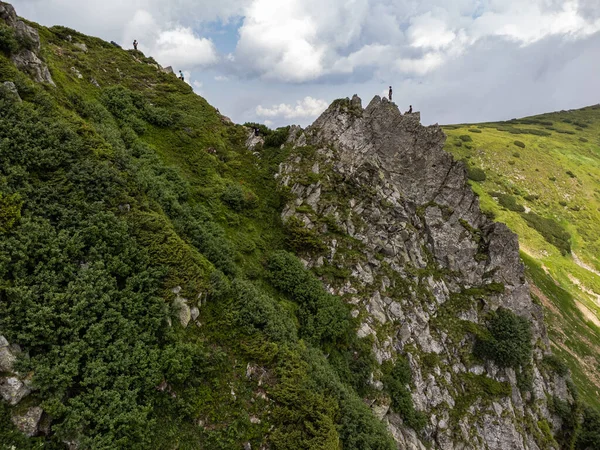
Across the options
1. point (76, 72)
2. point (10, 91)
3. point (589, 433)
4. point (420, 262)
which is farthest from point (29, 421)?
point (589, 433)

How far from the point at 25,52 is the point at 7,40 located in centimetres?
199

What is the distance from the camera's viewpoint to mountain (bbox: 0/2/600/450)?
488 inches

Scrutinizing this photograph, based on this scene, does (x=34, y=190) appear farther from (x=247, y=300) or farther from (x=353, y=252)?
(x=353, y=252)

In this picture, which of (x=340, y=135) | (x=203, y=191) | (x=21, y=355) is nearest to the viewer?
(x=21, y=355)

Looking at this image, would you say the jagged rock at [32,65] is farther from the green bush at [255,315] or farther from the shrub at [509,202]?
the shrub at [509,202]

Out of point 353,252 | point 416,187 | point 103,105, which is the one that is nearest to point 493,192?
point 416,187

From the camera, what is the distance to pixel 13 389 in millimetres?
10516

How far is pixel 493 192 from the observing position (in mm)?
90625

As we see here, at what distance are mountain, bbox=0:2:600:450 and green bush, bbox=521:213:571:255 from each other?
31043mm

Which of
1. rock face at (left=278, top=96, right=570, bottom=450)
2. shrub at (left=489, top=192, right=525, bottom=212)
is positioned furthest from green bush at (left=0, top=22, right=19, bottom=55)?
shrub at (left=489, top=192, right=525, bottom=212)

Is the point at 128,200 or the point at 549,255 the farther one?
the point at 549,255

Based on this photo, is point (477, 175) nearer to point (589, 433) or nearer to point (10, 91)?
point (589, 433)

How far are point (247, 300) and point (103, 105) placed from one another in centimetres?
2447

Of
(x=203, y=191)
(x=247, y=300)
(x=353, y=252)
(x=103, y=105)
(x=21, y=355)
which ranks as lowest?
(x=353, y=252)
